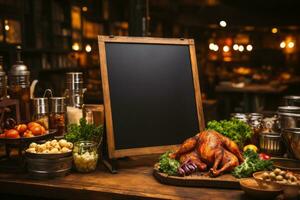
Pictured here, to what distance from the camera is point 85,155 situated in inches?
85.0

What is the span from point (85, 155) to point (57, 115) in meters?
0.54

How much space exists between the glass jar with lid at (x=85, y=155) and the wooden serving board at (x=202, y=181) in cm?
41

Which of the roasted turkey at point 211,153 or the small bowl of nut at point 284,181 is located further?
the roasted turkey at point 211,153

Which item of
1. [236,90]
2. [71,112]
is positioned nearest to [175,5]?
[236,90]

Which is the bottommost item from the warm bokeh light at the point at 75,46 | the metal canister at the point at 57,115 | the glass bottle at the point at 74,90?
the metal canister at the point at 57,115

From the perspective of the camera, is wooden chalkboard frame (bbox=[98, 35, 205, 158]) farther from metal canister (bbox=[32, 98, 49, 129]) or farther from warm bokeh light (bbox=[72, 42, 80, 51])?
warm bokeh light (bbox=[72, 42, 80, 51])

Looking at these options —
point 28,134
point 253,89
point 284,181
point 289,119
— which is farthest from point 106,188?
point 253,89

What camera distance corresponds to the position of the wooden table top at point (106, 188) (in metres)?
1.87

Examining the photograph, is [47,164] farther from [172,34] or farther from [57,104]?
[172,34]

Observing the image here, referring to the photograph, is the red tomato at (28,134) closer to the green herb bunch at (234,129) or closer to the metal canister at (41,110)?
the metal canister at (41,110)

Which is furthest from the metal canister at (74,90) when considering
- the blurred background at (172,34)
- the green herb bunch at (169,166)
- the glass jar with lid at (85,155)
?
the blurred background at (172,34)

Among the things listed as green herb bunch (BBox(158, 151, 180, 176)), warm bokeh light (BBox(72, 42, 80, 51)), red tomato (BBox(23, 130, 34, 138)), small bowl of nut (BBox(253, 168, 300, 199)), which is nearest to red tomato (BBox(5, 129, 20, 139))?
red tomato (BBox(23, 130, 34, 138))

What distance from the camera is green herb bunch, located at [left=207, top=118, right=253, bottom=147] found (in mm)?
2436

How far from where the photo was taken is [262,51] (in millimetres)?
13930
